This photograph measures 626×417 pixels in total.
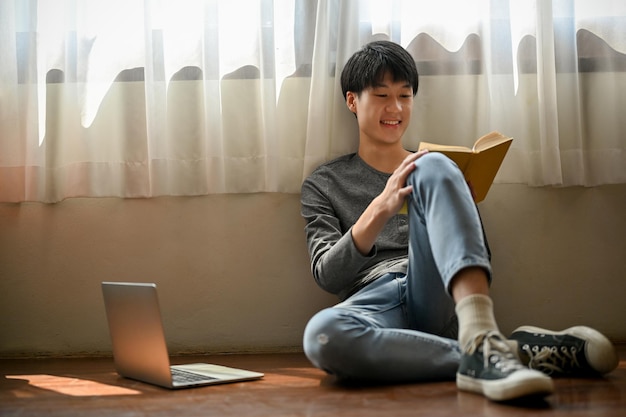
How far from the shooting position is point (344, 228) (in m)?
2.08

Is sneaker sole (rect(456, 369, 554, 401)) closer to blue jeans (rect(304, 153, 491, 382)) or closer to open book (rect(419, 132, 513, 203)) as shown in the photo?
blue jeans (rect(304, 153, 491, 382))

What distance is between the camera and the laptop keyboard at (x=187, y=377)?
167cm

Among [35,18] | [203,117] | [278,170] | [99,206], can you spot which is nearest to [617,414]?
[278,170]

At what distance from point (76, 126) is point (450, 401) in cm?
134

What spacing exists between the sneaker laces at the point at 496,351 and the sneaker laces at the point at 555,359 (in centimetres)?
32

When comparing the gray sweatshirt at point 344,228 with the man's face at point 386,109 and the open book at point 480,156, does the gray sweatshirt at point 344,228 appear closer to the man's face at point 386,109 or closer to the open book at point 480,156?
the man's face at point 386,109

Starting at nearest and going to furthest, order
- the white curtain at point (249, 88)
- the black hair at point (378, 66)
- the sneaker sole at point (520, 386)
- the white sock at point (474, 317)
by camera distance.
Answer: the sneaker sole at point (520, 386)
the white sock at point (474, 317)
the black hair at point (378, 66)
the white curtain at point (249, 88)

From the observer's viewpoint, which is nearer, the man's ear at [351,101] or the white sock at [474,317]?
the white sock at [474,317]

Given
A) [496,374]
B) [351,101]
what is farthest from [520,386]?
[351,101]

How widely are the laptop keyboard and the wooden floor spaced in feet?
0.14

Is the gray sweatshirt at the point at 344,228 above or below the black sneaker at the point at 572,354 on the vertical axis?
above

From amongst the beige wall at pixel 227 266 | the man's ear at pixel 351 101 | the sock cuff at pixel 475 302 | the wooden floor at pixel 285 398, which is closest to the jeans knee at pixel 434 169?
the sock cuff at pixel 475 302

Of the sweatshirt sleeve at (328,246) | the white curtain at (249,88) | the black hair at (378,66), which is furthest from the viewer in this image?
the white curtain at (249,88)

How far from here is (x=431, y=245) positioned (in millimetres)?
1560
